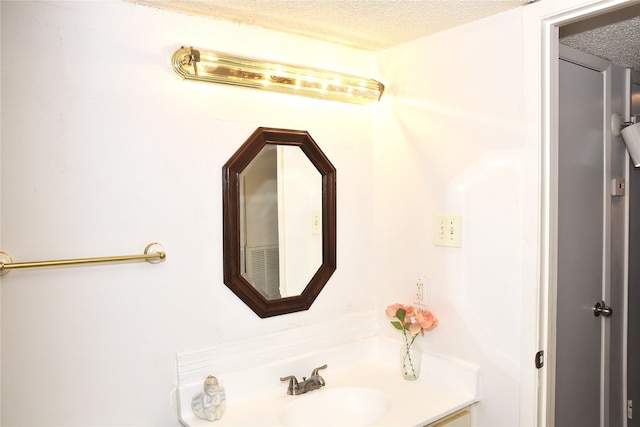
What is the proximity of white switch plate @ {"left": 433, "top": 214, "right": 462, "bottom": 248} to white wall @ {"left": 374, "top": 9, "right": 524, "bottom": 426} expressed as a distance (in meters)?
0.02

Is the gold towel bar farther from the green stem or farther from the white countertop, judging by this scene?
the green stem

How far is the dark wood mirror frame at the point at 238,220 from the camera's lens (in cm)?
165

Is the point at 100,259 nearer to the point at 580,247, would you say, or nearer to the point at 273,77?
the point at 273,77

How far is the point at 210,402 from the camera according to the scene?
4.91 feet

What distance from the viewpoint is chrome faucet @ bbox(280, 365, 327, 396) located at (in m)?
1.71

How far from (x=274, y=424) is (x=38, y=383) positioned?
68cm

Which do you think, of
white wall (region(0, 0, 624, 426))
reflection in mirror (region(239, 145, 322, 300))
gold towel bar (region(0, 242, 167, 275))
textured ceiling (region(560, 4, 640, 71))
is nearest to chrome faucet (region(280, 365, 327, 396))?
white wall (region(0, 0, 624, 426))

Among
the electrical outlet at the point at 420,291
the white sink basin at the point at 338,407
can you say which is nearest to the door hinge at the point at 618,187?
the electrical outlet at the point at 420,291

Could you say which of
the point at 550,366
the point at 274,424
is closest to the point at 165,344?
the point at 274,424

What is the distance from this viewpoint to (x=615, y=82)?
2.23 meters

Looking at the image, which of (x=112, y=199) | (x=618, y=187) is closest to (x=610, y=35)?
(x=618, y=187)

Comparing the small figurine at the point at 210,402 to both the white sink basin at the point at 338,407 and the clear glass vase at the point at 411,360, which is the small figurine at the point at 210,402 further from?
the clear glass vase at the point at 411,360

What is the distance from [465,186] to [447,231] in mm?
176

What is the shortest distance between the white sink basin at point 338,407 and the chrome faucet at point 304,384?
0.06ft
